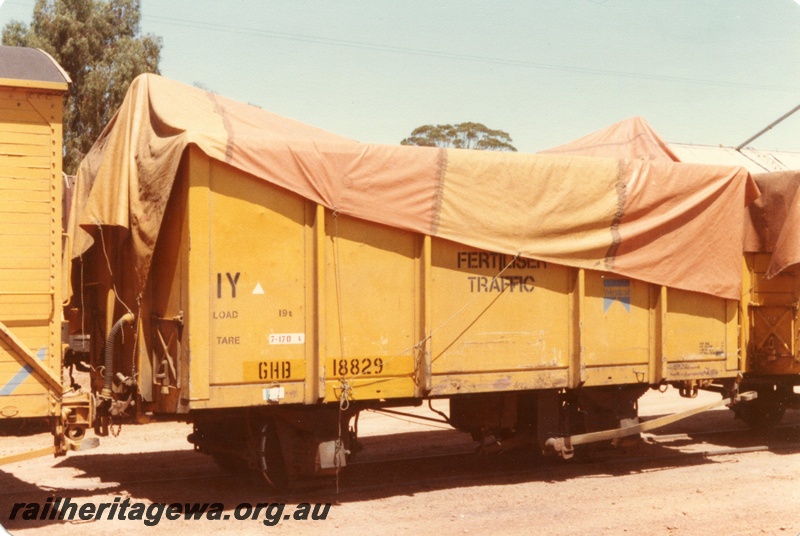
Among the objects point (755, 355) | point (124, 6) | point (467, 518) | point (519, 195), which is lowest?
point (467, 518)

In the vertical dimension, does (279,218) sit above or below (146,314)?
above

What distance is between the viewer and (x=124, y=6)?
95.5 feet

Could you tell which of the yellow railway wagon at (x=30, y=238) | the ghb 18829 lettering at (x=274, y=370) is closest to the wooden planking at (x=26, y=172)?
the yellow railway wagon at (x=30, y=238)

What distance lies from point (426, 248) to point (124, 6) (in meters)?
24.5

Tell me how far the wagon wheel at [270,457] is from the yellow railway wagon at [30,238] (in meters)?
1.82

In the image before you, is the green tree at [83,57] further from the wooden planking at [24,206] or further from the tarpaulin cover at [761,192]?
the wooden planking at [24,206]

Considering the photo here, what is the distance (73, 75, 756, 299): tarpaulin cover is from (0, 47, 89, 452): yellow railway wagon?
863 millimetres

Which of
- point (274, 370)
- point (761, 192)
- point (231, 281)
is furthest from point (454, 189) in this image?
point (761, 192)

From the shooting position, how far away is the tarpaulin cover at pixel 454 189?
312 inches

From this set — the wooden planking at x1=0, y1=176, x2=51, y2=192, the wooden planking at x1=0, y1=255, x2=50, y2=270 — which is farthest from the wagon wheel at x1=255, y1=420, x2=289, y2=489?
the wooden planking at x1=0, y1=176, x2=51, y2=192

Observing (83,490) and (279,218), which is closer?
(279,218)

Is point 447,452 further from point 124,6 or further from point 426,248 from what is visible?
point 124,6

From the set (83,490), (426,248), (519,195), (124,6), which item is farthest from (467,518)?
(124,6)

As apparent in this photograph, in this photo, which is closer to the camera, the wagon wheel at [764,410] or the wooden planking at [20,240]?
the wooden planking at [20,240]
